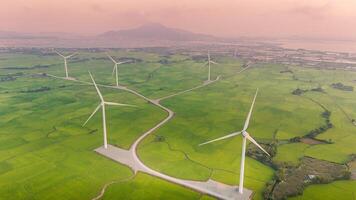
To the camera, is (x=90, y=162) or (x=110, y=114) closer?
(x=90, y=162)

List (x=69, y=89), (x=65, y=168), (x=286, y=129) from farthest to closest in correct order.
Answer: (x=69, y=89) → (x=286, y=129) → (x=65, y=168)

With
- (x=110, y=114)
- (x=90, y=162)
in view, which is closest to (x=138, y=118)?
(x=110, y=114)

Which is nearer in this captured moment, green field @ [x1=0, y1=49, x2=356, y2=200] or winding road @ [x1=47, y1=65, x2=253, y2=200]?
winding road @ [x1=47, y1=65, x2=253, y2=200]

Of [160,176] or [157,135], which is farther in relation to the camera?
[157,135]

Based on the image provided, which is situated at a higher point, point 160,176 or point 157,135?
point 157,135

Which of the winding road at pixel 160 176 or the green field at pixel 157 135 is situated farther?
the green field at pixel 157 135

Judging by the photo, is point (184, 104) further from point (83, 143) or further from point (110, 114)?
point (83, 143)

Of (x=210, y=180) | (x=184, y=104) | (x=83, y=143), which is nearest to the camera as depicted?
(x=210, y=180)
